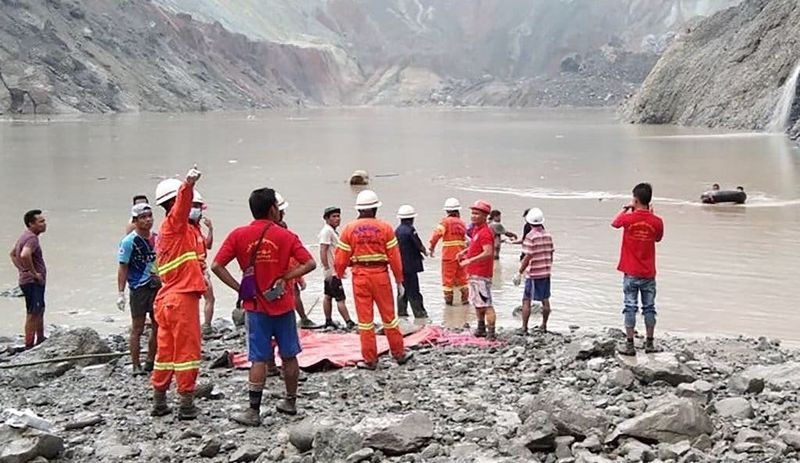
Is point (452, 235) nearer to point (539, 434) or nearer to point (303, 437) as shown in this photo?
point (303, 437)

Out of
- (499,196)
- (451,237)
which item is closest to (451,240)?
(451,237)

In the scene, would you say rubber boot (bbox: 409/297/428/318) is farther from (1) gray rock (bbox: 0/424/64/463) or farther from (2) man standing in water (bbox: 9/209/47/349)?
(1) gray rock (bbox: 0/424/64/463)

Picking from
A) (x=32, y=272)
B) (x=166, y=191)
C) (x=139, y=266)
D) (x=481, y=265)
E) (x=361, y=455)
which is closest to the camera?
(x=361, y=455)

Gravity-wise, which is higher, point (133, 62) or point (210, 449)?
point (133, 62)

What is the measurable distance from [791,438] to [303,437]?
2812mm

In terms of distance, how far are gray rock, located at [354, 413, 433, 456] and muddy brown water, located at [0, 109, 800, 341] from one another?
4956mm

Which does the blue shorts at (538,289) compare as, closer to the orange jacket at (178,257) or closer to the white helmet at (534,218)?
the white helmet at (534,218)

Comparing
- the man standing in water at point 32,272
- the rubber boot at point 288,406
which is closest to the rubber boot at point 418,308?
the man standing in water at point 32,272

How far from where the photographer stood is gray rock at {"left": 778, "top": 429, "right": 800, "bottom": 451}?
484 cm

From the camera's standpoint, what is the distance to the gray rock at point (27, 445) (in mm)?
5223

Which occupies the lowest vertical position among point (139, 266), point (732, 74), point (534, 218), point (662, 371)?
point (662, 371)

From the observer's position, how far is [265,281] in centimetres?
606

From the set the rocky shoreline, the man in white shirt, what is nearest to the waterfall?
the man in white shirt

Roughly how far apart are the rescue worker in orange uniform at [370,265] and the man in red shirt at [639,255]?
77.1 inches
